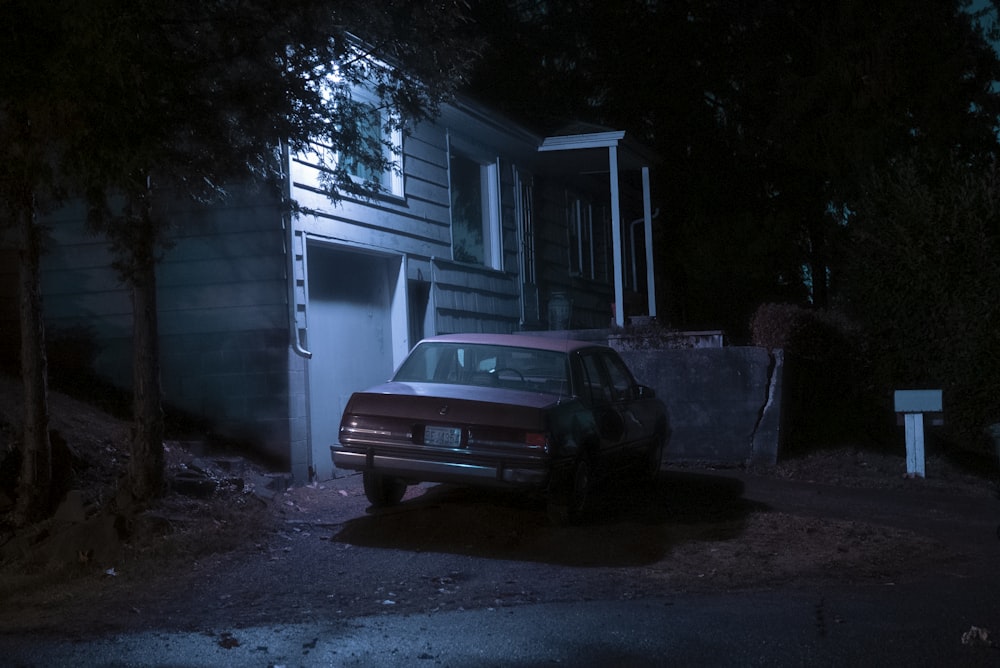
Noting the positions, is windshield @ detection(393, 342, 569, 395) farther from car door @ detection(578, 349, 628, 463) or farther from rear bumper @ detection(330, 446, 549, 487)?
rear bumper @ detection(330, 446, 549, 487)

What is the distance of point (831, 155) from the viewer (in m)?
23.1

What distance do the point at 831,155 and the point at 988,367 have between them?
965 centimetres

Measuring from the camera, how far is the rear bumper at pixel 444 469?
851 cm

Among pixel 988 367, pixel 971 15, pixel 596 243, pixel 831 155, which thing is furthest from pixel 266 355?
pixel 971 15

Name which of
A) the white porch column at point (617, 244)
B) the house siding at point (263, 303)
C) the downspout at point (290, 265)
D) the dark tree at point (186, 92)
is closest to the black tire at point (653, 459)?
the house siding at point (263, 303)

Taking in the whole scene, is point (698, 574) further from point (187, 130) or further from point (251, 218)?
point (251, 218)

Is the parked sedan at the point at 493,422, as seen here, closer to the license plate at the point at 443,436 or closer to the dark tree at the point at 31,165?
the license plate at the point at 443,436

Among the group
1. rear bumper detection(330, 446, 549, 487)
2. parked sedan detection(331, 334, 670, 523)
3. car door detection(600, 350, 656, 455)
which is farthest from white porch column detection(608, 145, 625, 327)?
rear bumper detection(330, 446, 549, 487)

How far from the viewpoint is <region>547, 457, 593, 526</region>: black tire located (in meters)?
9.04

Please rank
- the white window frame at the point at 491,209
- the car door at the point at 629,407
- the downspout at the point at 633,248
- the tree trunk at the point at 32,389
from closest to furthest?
the tree trunk at the point at 32,389, the car door at the point at 629,407, the white window frame at the point at 491,209, the downspout at the point at 633,248

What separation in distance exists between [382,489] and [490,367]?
142 cm

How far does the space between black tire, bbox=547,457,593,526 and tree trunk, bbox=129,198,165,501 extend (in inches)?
123

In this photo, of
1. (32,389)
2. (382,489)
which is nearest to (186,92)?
(32,389)

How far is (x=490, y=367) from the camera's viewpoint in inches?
403
